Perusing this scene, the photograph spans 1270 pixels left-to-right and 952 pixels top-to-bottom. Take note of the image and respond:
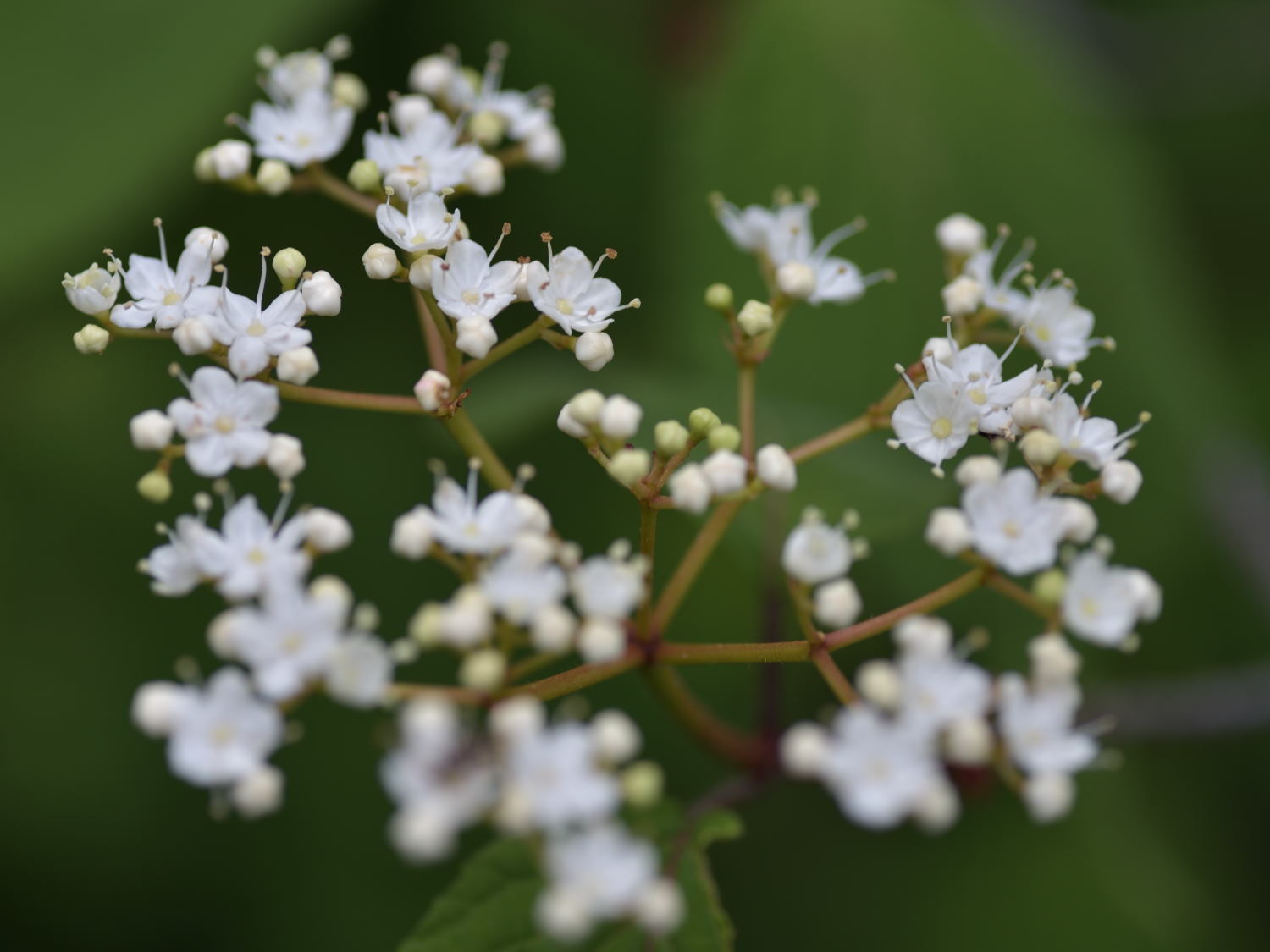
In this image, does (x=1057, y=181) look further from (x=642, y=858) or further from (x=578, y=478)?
(x=642, y=858)

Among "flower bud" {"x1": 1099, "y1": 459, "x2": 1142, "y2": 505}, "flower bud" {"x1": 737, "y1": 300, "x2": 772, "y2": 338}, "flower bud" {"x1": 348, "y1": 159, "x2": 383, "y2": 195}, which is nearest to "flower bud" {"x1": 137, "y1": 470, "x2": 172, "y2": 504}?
"flower bud" {"x1": 348, "y1": 159, "x2": 383, "y2": 195}

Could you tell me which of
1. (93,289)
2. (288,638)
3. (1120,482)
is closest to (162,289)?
(93,289)

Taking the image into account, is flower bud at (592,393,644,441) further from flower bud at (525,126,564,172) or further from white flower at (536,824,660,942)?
flower bud at (525,126,564,172)

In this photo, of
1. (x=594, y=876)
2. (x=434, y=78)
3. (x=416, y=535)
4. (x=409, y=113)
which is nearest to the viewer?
(x=594, y=876)

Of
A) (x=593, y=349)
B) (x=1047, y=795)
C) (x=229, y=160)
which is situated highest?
(x=229, y=160)

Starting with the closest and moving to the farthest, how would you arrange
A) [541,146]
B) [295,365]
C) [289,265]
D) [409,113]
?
1. [295,365]
2. [289,265]
3. [409,113]
4. [541,146]

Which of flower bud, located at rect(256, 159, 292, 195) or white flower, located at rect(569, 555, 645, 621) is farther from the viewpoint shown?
flower bud, located at rect(256, 159, 292, 195)

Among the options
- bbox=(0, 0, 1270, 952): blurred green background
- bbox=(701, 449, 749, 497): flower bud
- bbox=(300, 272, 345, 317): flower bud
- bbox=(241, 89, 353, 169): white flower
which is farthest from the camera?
bbox=(0, 0, 1270, 952): blurred green background

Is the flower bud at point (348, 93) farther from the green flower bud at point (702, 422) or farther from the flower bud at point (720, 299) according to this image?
the green flower bud at point (702, 422)

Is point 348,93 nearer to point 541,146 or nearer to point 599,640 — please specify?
point 541,146
